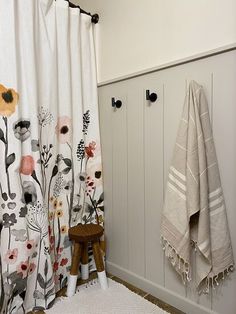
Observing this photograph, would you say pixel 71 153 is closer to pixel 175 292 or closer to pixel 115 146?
pixel 115 146

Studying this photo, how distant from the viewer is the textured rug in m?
1.32

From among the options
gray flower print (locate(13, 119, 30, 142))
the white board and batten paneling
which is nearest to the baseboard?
the white board and batten paneling

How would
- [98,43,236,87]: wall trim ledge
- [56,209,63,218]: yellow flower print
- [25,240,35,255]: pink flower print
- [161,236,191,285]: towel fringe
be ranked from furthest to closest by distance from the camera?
[56,209,63,218]: yellow flower print
[25,240,35,255]: pink flower print
[161,236,191,285]: towel fringe
[98,43,236,87]: wall trim ledge

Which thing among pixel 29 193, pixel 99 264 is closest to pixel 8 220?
pixel 29 193

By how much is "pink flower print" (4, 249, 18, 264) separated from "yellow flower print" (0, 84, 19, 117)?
694 millimetres

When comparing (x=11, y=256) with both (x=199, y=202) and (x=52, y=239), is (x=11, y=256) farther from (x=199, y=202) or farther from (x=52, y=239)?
(x=199, y=202)

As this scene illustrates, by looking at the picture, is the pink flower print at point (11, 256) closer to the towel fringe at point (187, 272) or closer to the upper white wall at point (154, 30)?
the towel fringe at point (187, 272)

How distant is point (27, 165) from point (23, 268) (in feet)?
1.76

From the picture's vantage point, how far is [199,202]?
3.61 ft

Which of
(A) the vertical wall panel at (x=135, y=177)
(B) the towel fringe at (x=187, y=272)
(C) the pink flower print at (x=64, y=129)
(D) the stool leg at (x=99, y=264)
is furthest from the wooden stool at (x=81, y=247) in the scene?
(C) the pink flower print at (x=64, y=129)

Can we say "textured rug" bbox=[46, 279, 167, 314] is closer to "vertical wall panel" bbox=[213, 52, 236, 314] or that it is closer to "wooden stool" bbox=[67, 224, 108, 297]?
"wooden stool" bbox=[67, 224, 108, 297]

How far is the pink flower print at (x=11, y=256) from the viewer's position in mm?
1252

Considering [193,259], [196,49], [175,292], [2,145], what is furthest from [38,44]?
[175,292]

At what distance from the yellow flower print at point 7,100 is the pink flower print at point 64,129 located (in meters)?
0.29
